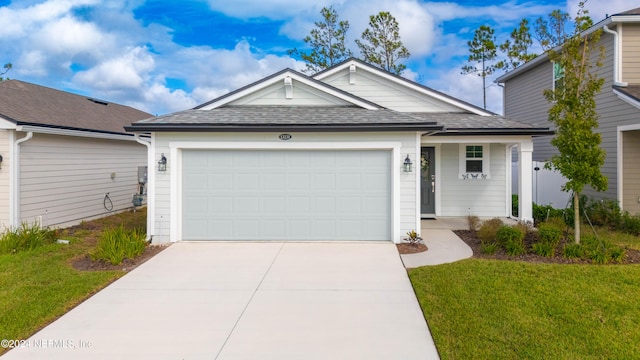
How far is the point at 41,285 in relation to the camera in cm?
627

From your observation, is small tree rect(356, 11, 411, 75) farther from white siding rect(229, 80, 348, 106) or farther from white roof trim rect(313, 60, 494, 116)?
white siding rect(229, 80, 348, 106)

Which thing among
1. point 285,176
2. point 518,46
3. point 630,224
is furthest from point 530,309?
point 518,46

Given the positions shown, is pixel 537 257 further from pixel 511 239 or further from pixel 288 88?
pixel 288 88

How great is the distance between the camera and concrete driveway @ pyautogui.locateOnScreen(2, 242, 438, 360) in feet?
14.0

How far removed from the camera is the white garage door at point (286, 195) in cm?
919

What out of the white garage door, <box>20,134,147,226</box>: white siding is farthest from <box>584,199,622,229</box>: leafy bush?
<box>20,134,147,226</box>: white siding

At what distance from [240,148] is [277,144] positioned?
0.84m

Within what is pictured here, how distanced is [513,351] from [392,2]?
2389cm

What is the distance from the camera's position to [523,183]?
10.5m

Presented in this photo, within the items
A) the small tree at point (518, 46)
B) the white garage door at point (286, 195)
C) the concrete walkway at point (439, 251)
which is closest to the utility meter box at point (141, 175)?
the white garage door at point (286, 195)

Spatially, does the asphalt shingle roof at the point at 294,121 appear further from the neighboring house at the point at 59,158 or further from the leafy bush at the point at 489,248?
the neighboring house at the point at 59,158

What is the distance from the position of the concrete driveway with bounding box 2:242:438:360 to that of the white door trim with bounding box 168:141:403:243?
4.78ft

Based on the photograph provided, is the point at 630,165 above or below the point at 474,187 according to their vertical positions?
above

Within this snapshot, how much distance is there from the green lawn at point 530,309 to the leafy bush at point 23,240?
7749 millimetres
